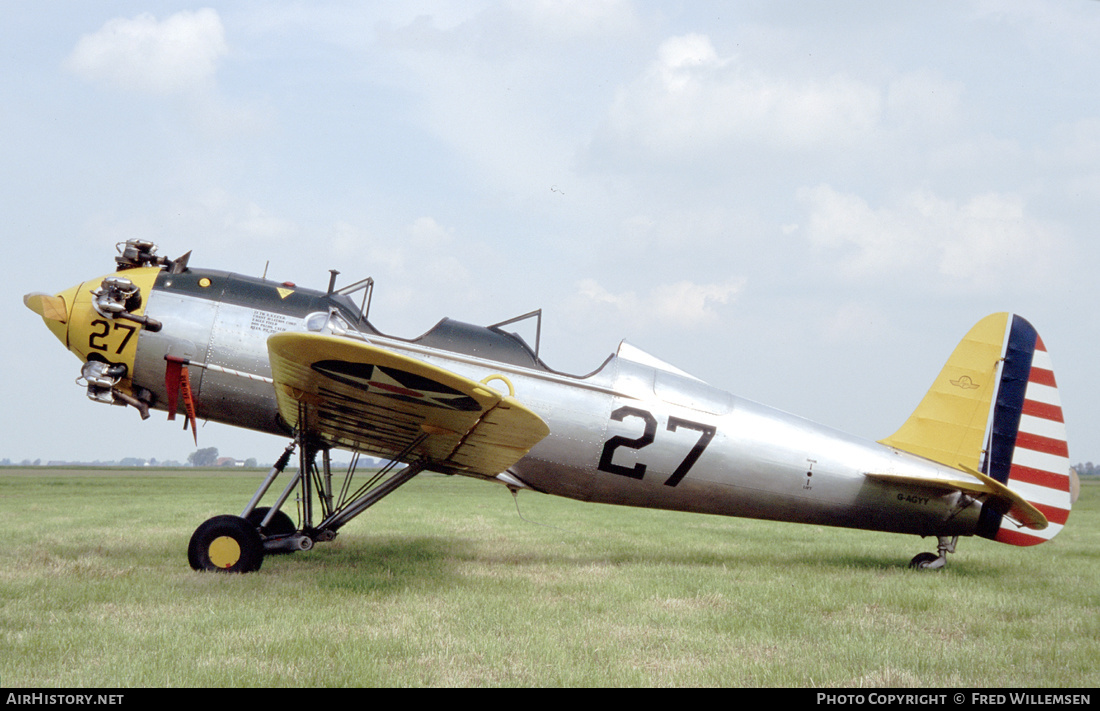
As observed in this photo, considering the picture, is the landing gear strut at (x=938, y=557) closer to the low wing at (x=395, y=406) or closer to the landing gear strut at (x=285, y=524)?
the low wing at (x=395, y=406)

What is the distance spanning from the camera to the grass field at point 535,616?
3477mm

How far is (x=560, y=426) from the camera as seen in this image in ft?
21.4

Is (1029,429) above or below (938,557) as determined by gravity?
above

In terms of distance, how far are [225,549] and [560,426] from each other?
2950 mm

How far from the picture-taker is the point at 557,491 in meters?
6.84

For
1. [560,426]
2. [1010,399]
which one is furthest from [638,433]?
[1010,399]

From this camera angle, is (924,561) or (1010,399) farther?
(1010,399)

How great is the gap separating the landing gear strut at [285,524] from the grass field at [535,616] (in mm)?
182

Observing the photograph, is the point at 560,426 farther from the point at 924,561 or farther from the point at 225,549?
the point at 924,561

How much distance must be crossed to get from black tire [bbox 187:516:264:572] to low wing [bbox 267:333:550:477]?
99 centimetres

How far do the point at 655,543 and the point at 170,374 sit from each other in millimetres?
5766

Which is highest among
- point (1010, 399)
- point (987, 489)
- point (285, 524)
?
point (1010, 399)
